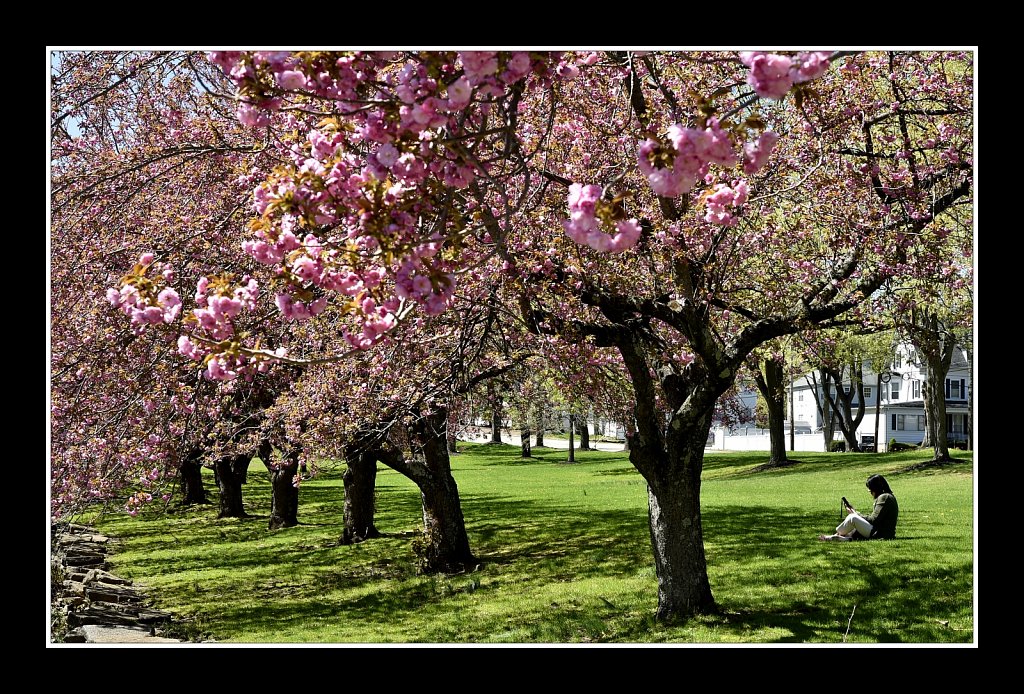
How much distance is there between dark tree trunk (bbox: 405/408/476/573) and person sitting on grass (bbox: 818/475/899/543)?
4.67m

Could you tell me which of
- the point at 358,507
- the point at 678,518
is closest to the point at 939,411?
the point at 358,507

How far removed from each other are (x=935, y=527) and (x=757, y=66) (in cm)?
1092

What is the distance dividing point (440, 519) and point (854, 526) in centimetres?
518

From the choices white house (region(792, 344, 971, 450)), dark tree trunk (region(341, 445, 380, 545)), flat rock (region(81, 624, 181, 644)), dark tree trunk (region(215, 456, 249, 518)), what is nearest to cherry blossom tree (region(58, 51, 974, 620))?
flat rock (region(81, 624, 181, 644))

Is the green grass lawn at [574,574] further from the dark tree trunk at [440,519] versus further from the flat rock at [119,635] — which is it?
the flat rock at [119,635]

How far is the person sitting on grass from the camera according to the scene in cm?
986

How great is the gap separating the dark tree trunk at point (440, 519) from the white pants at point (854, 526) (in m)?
4.74

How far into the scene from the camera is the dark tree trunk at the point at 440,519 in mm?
10906

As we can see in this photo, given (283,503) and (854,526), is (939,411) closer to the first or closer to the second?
(854,526)

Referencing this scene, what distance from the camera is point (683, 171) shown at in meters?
2.89

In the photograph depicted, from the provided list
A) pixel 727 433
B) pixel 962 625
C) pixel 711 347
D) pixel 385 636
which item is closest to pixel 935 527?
pixel 962 625

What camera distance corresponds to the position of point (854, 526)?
10875 mm

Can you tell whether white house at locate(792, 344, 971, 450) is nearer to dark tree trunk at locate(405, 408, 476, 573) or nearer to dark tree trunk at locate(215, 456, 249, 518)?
dark tree trunk at locate(215, 456, 249, 518)
